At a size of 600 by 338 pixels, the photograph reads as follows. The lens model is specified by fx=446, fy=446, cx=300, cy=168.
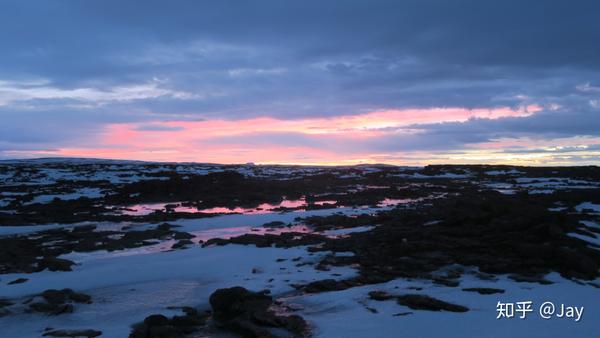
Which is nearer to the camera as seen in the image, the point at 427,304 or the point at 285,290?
the point at 427,304

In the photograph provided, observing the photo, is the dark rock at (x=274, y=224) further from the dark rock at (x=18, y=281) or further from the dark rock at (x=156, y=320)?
the dark rock at (x=156, y=320)

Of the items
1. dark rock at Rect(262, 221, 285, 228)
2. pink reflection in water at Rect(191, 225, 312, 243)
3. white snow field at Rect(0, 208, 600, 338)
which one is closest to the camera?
white snow field at Rect(0, 208, 600, 338)

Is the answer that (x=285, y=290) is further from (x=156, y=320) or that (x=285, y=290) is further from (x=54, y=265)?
(x=54, y=265)

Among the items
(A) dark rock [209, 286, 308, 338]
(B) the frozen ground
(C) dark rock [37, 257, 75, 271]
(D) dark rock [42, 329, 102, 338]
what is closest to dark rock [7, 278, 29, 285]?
(B) the frozen ground

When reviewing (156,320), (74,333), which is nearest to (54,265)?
(74,333)

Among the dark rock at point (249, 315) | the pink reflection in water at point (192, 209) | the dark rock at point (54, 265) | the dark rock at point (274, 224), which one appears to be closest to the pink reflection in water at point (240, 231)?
the dark rock at point (274, 224)

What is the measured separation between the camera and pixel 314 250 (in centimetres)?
1325

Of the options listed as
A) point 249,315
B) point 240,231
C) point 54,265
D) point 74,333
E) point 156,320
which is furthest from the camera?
point 240,231

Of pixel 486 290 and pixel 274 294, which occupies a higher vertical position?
pixel 486 290

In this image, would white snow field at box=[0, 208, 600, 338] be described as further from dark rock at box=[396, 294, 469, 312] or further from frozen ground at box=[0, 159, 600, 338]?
dark rock at box=[396, 294, 469, 312]

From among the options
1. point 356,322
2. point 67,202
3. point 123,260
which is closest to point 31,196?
point 67,202

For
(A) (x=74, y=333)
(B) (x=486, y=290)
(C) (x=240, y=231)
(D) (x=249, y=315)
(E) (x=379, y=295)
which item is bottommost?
(C) (x=240, y=231)

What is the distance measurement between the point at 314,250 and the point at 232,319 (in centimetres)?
583

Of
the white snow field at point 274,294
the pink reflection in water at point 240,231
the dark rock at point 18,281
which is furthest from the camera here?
the pink reflection in water at point 240,231
